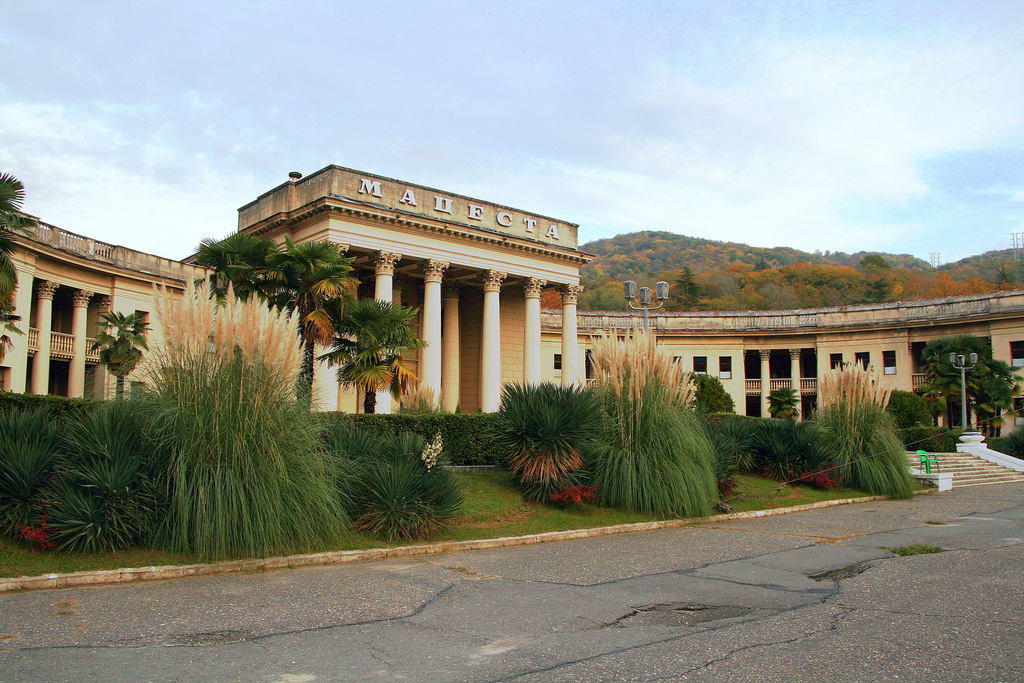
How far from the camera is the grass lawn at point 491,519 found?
8211 mm

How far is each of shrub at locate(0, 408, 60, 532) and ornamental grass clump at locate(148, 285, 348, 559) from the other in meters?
1.44

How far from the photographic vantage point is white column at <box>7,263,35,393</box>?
1040 inches

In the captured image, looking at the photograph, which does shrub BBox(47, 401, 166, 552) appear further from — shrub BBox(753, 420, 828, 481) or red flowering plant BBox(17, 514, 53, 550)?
shrub BBox(753, 420, 828, 481)

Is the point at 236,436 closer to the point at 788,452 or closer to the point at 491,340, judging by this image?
the point at 788,452

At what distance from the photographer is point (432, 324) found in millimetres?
29047

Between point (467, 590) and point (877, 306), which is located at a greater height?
point (877, 306)

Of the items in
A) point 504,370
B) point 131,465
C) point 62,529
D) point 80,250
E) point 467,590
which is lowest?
point 467,590

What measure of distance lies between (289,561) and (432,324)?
20357 mm

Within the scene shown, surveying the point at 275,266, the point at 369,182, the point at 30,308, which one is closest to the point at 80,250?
the point at 30,308

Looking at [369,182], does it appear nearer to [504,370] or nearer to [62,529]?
[504,370]

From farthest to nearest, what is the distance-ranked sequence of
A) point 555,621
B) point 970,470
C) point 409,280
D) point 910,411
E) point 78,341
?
point 910,411 → point 409,280 → point 78,341 → point 970,470 → point 555,621

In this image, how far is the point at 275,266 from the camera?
1683 cm

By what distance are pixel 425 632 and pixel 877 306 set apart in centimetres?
4934

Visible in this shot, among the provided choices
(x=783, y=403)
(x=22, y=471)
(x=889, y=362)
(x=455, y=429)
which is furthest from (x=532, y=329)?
(x=889, y=362)
